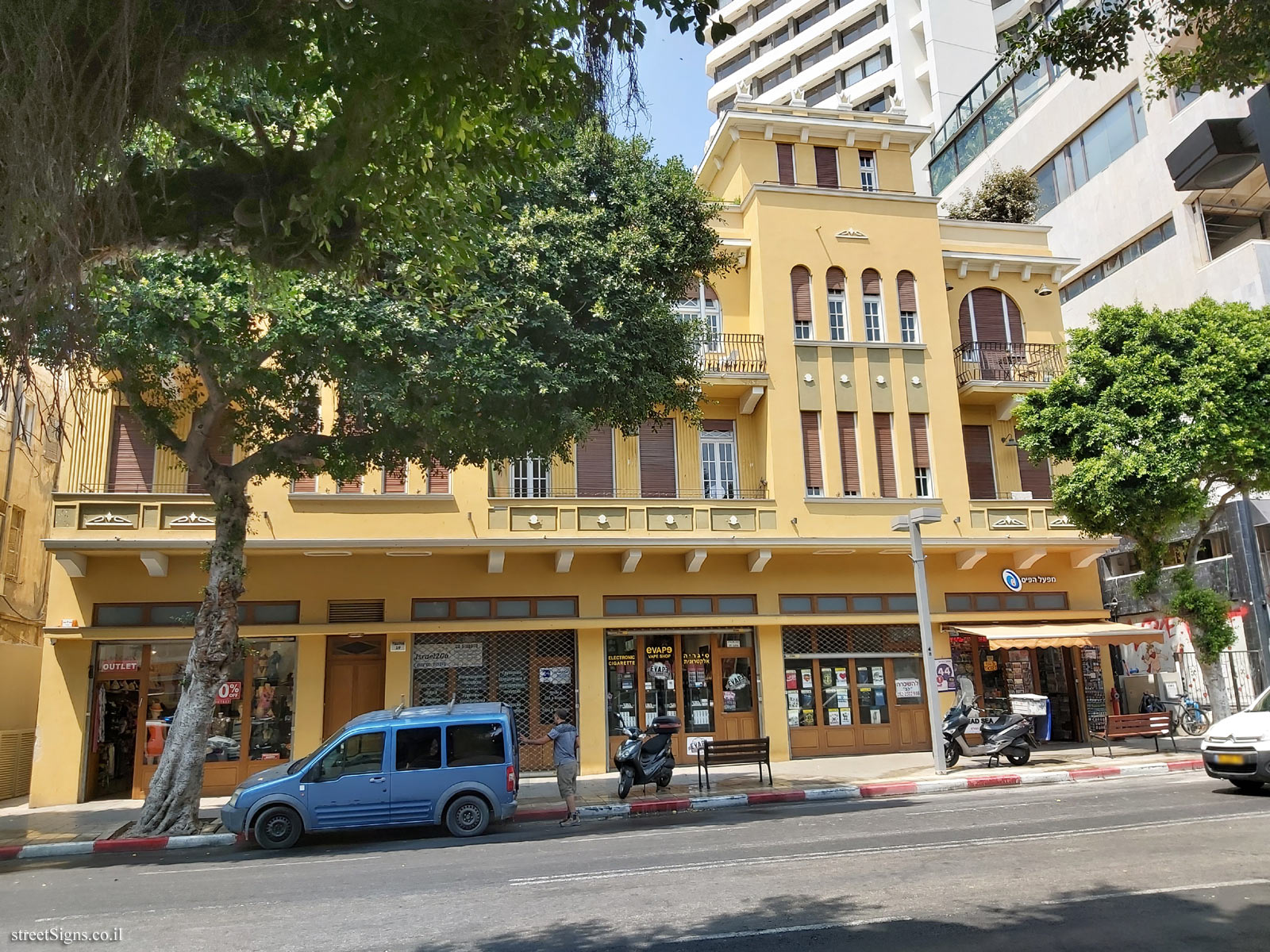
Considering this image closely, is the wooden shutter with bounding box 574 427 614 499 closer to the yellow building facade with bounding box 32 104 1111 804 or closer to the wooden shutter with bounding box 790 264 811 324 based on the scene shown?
the yellow building facade with bounding box 32 104 1111 804

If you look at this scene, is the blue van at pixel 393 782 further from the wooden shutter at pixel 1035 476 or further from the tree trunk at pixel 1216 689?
the wooden shutter at pixel 1035 476

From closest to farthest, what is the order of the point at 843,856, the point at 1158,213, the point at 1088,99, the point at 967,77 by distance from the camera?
1. the point at 843,856
2. the point at 1158,213
3. the point at 1088,99
4. the point at 967,77

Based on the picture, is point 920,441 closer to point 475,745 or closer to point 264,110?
point 475,745

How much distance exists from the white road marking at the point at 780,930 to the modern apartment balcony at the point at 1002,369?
1784 centimetres

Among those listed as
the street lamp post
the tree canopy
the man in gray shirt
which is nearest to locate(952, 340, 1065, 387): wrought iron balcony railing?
the tree canopy

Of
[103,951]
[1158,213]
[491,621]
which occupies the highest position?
[1158,213]

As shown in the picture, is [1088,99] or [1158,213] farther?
[1088,99]

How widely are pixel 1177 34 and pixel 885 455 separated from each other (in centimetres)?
1536

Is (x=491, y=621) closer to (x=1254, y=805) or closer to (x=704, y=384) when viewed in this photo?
(x=704, y=384)

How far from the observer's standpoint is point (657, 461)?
21547mm

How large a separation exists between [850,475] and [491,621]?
9.10 m

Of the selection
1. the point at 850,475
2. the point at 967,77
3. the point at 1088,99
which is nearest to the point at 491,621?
the point at 850,475

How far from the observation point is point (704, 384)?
21.1 meters

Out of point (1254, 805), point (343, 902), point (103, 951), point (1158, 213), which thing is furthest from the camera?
point (1158, 213)
